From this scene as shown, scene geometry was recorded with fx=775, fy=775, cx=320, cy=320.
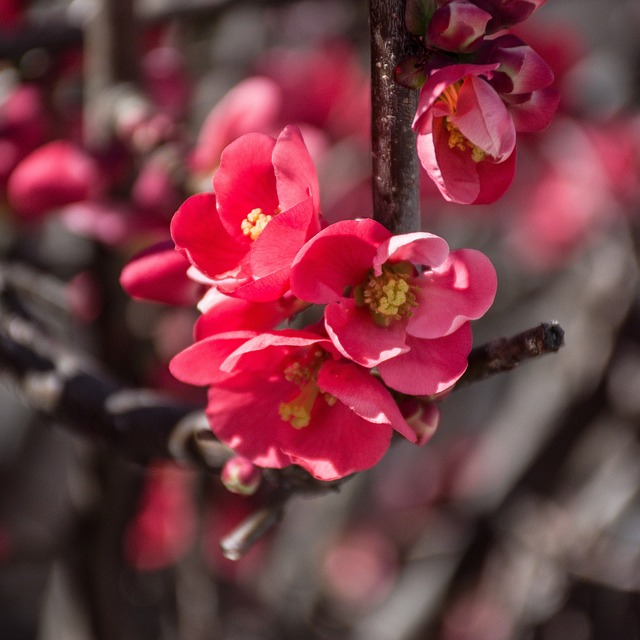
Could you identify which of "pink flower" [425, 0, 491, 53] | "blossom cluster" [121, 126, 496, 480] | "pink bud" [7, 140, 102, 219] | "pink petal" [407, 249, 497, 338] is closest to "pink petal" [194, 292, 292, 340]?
"blossom cluster" [121, 126, 496, 480]

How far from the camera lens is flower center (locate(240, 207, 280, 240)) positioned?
0.55 meters

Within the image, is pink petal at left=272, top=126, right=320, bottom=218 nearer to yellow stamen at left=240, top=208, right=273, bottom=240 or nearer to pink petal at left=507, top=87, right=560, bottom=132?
yellow stamen at left=240, top=208, right=273, bottom=240

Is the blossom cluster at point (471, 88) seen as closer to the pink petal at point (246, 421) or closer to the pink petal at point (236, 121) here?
the pink petal at point (246, 421)

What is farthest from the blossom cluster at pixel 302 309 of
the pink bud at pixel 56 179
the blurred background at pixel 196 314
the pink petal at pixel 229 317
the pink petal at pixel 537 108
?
the pink bud at pixel 56 179

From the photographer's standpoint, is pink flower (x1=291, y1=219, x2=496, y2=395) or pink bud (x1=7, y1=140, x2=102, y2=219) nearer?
pink flower (x1=291, y1=219, x2=496, y2=395)

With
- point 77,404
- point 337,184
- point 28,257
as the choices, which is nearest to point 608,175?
point 337,184

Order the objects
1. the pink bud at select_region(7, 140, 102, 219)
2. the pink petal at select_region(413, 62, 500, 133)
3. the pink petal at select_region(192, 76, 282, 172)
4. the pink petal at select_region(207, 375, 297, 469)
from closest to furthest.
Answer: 1. the pink petal at select_region(413, 62, 500, 133)
2. the pink petal at select_region(207, 375, 297, 469)
3. the pink petal at select_region(192, 76, 282, 172)
4. the pink bud at select_region(7, 140, 102, 219)

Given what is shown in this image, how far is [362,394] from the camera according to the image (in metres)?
0.49

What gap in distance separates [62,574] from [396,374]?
1030 millimetres

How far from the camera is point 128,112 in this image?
1.05 m

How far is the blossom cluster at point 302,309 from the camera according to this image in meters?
0.50

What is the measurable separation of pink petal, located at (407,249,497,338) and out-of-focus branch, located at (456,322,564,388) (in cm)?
3

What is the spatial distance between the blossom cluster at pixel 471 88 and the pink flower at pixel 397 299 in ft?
0.16

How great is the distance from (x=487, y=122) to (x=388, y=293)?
13cm
